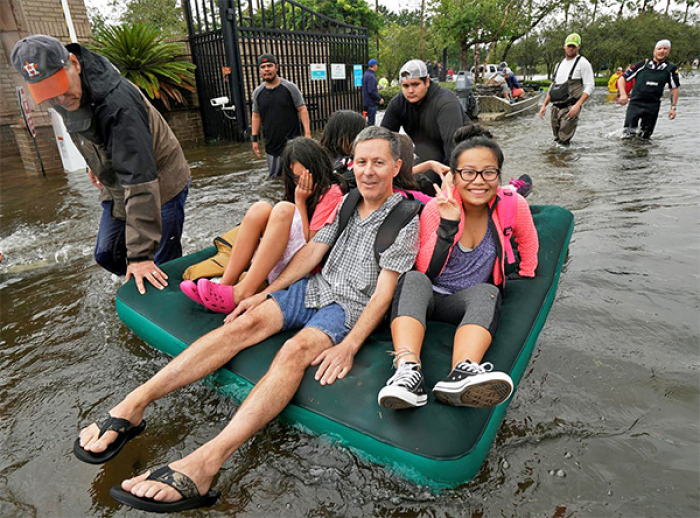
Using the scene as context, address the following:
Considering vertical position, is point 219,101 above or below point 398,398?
above

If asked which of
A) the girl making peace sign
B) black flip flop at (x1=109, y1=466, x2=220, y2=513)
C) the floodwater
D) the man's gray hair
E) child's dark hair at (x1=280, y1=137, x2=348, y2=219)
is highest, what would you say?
the man's gray hair

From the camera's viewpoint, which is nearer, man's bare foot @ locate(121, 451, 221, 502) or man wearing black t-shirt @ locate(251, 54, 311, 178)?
man's bare foot @ locate(121, 451, 221, 502)

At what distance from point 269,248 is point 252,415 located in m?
1.03

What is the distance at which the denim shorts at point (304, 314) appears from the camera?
245 centimetres

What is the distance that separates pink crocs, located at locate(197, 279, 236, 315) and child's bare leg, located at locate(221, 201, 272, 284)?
6.6 inches

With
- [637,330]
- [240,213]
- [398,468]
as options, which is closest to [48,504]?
[398,468]

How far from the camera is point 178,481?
5.83 ft

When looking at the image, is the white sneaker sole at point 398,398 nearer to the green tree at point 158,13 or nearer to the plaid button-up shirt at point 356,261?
the plaid button-up shirt at point 356,261

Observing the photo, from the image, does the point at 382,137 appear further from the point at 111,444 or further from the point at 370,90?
the point at 370,90

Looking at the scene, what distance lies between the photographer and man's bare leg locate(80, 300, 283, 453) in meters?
2.06

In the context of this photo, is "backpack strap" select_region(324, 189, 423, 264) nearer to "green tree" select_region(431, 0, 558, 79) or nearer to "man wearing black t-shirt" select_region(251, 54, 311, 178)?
"man wearing black t-shirt" select_region(251, 54, 311, 178)

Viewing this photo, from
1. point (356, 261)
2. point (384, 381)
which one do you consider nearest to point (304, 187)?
point (356, 261)

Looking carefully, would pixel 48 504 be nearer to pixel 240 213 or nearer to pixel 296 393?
pixel 296 393

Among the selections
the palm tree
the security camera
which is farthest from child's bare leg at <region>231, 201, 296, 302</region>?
the palm tree
